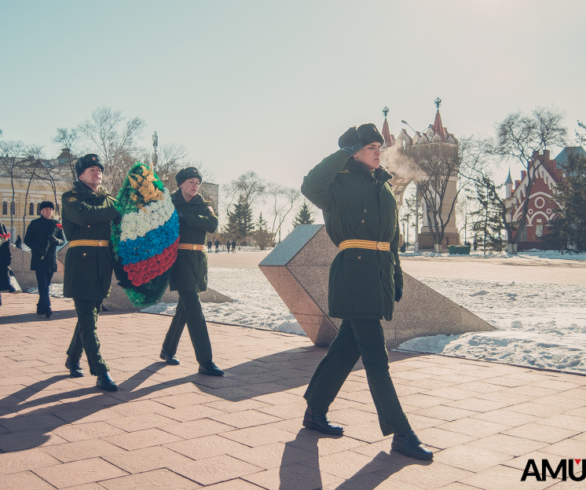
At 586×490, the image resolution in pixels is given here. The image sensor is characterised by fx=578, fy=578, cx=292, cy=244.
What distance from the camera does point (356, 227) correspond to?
329 cm

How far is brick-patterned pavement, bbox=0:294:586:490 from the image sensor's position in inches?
107

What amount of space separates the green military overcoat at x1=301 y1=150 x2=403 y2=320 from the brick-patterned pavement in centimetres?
80

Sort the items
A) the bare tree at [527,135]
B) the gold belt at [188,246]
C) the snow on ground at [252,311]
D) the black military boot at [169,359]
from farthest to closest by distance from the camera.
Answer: the bare tree at [527,135], the snow on ground at [252,311], the black military boot at [169,359], the gold belt at [188,246]

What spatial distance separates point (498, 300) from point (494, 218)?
4692 centimetres

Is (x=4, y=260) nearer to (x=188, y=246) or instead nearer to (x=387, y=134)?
(x=188, y=246)

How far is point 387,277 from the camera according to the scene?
11.0 ft

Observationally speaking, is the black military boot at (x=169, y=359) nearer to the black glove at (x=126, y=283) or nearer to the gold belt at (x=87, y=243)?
the black glove at (x=126, y=283)

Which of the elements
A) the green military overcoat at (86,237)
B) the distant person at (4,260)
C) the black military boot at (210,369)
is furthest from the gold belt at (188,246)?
the distant person at (4,260)

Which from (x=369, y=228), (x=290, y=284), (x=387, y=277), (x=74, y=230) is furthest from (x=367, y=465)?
(x=290, y=284)

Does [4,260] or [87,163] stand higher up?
[87,163]

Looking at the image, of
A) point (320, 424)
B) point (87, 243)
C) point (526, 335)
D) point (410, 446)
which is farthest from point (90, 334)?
point (526, 335)

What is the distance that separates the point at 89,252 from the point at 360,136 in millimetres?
2438

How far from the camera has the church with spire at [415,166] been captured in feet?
153

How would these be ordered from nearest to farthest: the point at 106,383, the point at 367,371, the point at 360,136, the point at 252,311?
1. the point at 367,371
2. the point at 360,136
3. the point at 106,383
4. the point at 252,311
